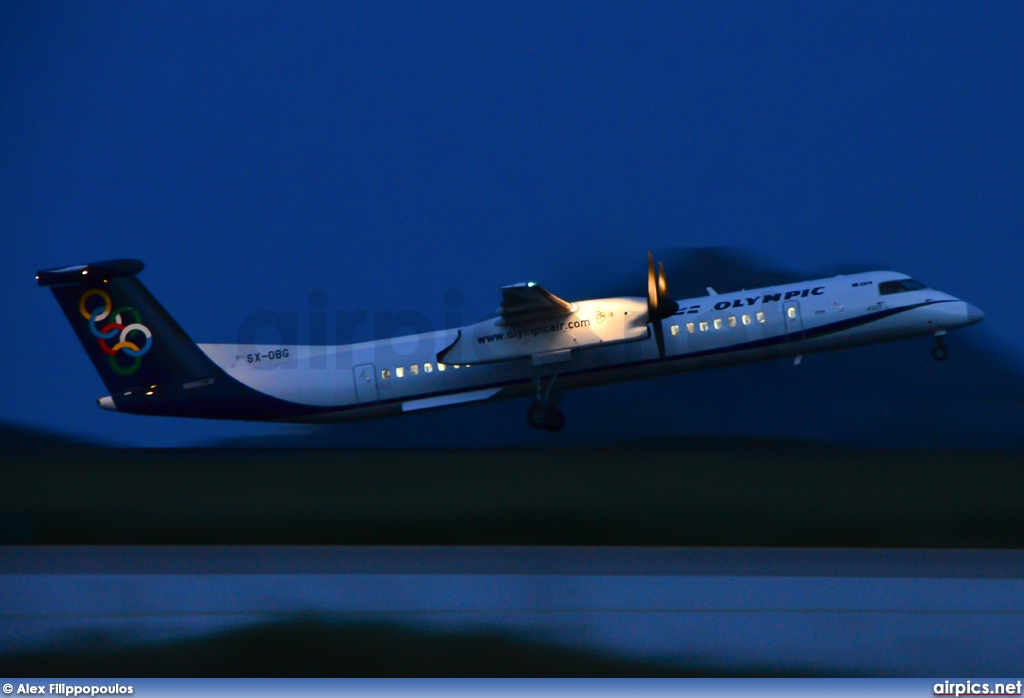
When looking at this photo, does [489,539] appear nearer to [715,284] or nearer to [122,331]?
[122,331]

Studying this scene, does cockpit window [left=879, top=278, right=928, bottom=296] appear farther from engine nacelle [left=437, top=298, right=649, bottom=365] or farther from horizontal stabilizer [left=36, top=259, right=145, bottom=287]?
horizontal stabilizer [left=36, top=259, right=145, bottom=287]

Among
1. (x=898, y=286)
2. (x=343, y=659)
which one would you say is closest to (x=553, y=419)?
(x=898, y=286)

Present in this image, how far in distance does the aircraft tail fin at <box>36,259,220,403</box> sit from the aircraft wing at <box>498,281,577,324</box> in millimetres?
6056

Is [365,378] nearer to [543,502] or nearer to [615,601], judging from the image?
[543,502]

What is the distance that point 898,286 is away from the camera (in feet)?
62.0

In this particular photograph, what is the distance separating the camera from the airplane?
60.3 feet

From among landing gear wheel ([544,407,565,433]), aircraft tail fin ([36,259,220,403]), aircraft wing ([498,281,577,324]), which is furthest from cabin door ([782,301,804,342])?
aircraft tail fin ([36,259,220,403])

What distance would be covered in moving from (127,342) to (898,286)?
49.7ft

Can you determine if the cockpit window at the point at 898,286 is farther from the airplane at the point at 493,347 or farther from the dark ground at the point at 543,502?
the dark ground at the point at 543,502

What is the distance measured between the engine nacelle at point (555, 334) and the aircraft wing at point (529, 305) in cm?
10

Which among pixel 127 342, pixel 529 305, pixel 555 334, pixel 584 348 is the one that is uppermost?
pixel 529 305

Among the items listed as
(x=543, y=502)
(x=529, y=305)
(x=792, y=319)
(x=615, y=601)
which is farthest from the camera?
(x=792, y=319)

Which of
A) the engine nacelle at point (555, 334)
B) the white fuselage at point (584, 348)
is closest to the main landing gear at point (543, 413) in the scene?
the white fuselage at point (584, 348)

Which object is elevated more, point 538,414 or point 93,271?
point 93,271
